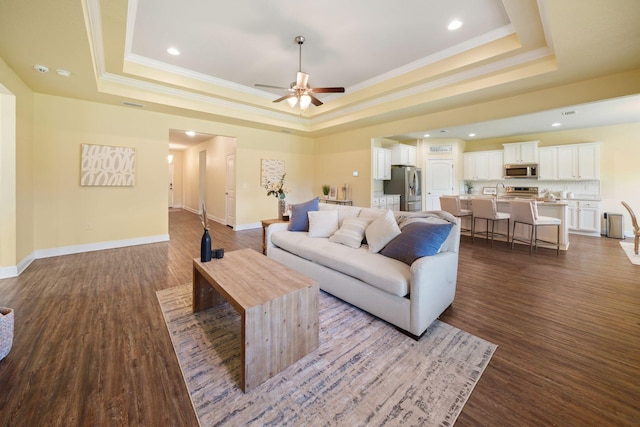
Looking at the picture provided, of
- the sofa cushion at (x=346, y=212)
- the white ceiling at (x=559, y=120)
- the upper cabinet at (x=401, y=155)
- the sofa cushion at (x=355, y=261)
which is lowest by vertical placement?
the sofa cushion at (x=355, y=261)

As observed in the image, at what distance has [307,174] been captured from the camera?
7.79 m

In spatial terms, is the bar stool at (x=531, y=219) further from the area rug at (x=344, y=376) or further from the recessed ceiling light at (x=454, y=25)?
the area rug at (x=344, y=376)

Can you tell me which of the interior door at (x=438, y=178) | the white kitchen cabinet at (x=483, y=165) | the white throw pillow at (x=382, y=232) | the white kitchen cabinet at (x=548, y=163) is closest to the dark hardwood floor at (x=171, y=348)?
the white throw pillow at (x=382, y=232)

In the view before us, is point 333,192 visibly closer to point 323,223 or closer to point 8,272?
point 323,223

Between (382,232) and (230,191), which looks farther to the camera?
(230,191)

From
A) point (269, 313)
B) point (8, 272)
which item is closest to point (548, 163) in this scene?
point (269, 313)

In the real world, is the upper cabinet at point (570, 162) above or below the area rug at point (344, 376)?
above

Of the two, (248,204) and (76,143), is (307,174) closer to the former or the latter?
(248,204)

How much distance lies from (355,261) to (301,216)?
152cm

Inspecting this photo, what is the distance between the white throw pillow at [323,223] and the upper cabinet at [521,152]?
6772mm

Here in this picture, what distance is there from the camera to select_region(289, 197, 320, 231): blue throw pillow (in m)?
3.71

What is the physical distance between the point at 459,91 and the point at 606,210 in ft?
18.8

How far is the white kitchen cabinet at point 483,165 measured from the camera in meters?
7.61

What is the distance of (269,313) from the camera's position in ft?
5.12
